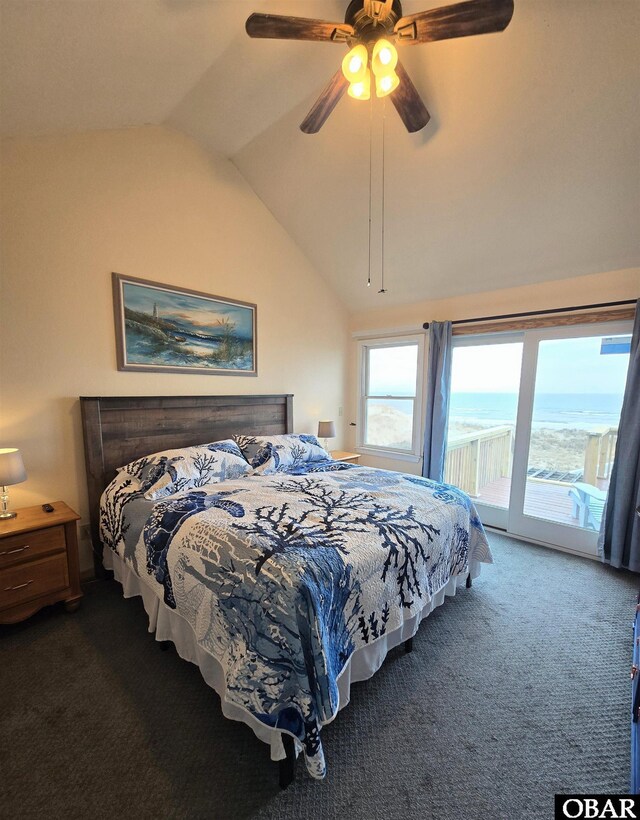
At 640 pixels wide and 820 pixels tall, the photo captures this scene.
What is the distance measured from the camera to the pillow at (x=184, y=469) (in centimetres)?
222

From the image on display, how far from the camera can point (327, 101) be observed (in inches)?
70.5

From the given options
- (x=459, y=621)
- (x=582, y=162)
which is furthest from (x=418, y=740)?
(x=582, y=162)

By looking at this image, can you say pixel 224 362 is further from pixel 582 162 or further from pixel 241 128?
pixel 582 162

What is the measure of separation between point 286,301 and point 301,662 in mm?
3303

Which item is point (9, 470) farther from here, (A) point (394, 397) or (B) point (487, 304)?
(B) point (487, 304)

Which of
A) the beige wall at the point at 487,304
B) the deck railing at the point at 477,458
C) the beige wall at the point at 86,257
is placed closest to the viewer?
the beige wall at the point at 86,257

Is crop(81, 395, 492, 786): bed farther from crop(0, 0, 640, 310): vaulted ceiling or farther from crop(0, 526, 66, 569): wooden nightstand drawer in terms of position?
crop(0, 0, 640, 310): vaulted ceiling

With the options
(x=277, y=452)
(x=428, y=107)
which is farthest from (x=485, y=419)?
(x=428, y=107)

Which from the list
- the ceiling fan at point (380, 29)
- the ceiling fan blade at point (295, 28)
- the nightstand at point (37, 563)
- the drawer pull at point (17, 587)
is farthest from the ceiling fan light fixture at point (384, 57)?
the drawer pull at point (17, 587)

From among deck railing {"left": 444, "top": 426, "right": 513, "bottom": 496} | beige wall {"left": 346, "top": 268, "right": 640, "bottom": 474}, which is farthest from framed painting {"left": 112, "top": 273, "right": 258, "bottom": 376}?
deck railing {"left": 444, "top": 426, "right": 513, "bottom": 496}

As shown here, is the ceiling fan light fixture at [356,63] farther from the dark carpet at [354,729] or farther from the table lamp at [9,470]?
the dark carpet at [354,729]

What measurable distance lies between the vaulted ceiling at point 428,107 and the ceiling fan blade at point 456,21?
0.64 metres

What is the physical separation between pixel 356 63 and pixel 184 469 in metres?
2.43

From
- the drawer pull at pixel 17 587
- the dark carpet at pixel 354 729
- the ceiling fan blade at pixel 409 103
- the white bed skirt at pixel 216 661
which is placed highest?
the ceiling fan blade at pixel 409 103
